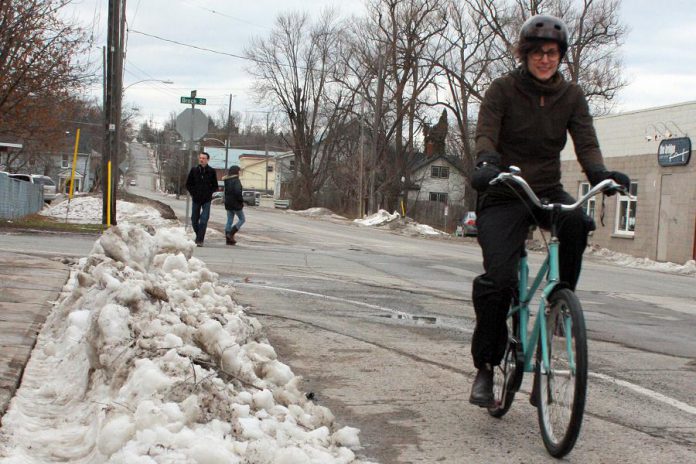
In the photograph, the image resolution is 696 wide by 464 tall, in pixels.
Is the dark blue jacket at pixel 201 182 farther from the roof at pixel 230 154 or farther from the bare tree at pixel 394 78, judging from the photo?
the roof at pixel 230 154

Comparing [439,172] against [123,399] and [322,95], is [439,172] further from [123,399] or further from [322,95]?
[123,399]

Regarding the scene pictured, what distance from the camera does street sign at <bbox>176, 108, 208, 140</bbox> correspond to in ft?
64.6

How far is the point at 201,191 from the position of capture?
1683 cm

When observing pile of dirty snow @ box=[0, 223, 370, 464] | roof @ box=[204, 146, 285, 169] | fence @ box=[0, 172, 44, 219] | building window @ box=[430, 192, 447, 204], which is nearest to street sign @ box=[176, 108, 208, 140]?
fence @ box=[0, 172, 44, 219]

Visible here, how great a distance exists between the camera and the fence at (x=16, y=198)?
23578 millimetres

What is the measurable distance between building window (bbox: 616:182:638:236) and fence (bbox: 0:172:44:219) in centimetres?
2081

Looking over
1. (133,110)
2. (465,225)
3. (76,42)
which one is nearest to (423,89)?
(465,225)

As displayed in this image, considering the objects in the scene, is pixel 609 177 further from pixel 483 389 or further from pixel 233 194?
pixel 233 194

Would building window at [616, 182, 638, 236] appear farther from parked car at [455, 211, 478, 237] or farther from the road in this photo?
the road

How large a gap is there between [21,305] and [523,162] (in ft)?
13.1

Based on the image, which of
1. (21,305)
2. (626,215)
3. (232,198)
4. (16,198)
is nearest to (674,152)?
(626,215)

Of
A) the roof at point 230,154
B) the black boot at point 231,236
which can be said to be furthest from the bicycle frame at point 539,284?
the roof at point 230,154

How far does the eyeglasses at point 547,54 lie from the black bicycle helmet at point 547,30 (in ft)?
0.11

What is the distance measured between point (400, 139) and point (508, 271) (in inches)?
2049
